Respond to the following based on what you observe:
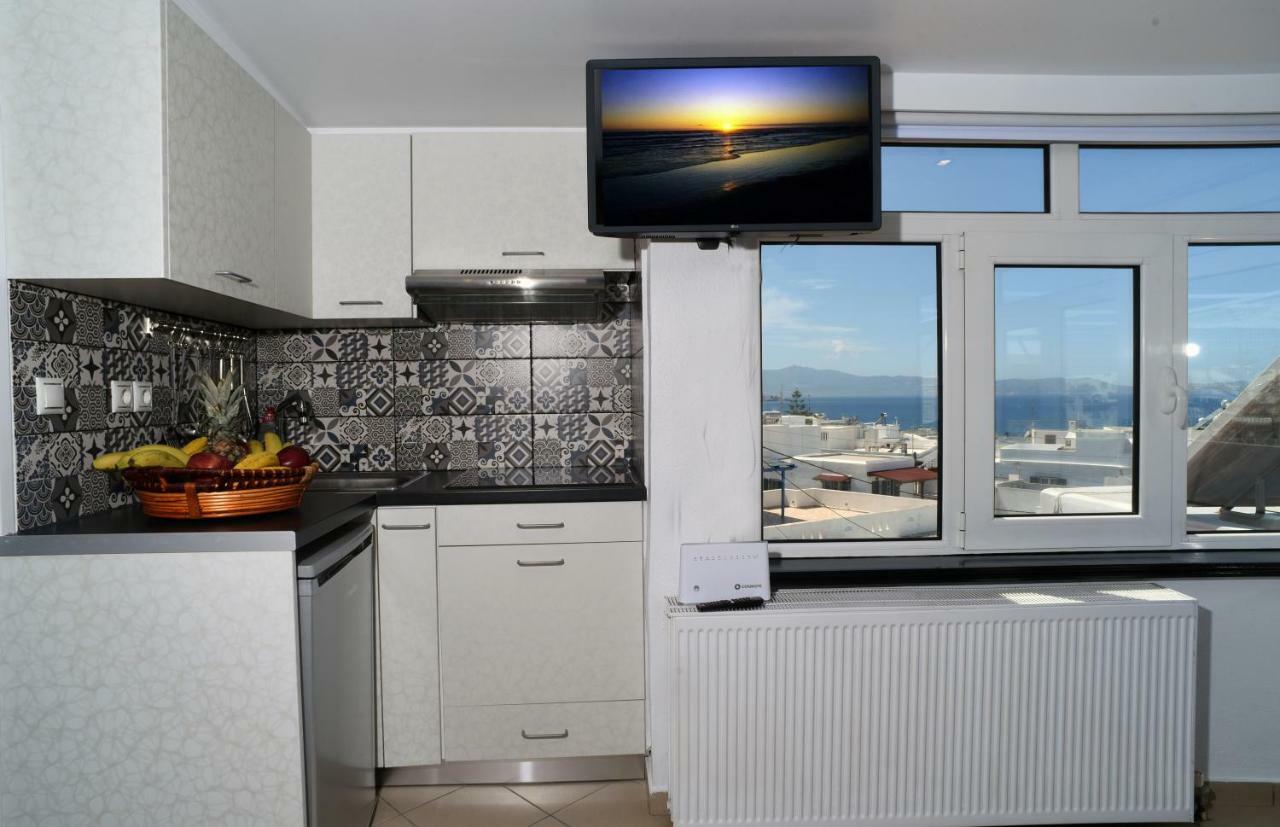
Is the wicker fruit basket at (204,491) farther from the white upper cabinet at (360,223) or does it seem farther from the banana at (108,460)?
the white upper cabinet at (360,223)

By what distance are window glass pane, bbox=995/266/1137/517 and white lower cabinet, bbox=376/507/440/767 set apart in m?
1.96

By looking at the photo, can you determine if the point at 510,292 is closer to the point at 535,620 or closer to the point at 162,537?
the point at 535,620

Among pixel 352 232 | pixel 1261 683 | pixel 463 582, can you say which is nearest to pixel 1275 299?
pixel 1261 683

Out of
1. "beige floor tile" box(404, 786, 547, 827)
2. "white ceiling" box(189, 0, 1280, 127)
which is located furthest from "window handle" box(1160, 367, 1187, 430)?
"beige floor tile" box(404, 786, 547, 827)

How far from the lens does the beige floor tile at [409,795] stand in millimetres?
2337

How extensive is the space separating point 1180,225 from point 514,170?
2.30 meters

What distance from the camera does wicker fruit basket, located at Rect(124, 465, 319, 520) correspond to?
5.92 ft

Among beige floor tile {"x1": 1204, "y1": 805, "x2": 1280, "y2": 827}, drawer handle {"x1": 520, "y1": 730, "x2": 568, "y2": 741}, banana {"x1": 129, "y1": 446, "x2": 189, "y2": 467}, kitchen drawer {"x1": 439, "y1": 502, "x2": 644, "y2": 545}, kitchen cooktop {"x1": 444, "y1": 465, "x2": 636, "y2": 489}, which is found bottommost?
beige floor tile {"x1": 1204, "y1": 805, "x2": 1280, "y2": 827}

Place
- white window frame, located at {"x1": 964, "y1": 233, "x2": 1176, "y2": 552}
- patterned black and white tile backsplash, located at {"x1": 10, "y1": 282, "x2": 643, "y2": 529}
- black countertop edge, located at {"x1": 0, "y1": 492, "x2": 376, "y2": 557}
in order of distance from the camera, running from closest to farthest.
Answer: black countertop edge, located at {"x1": 0, "y1": 492, "x2": 376, "y2": 557} → white window frame, located at {"x1": 964, "y1": 233, "x2": 1176, "y2": 552} → patterned black and white tile backsplash, located at {"x1": 10, "y1": 282, "x2": 643, "y2": 529}

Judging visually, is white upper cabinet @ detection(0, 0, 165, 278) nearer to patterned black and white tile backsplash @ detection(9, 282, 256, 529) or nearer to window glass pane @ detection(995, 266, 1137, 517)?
patterned black and white tile backsplash @ detection(9, 282, 256, 529)

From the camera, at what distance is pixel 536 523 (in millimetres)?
2385

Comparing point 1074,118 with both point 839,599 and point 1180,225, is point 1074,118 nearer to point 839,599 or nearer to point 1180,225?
point 1180,225

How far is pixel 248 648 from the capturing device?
1731 mm

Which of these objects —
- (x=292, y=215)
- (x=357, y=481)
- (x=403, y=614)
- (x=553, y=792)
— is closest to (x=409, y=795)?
(x=553, y=792)
